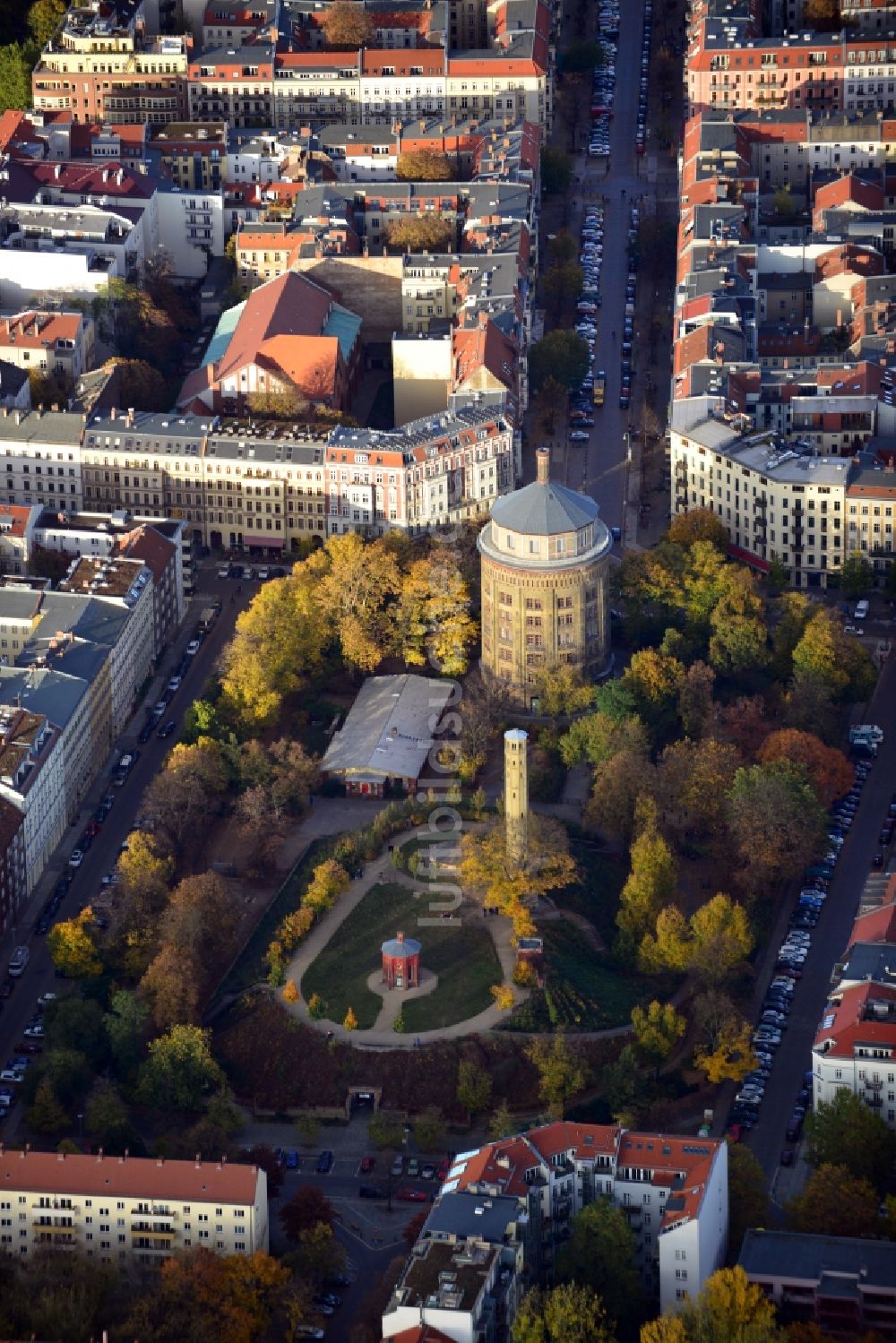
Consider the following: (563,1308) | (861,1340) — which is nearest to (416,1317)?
(563,1308)

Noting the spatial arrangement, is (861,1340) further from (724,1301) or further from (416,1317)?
(416,1317)

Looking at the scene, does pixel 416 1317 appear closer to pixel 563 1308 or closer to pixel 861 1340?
pixel 563 1308

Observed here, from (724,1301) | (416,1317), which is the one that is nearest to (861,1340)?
(724,1301)
